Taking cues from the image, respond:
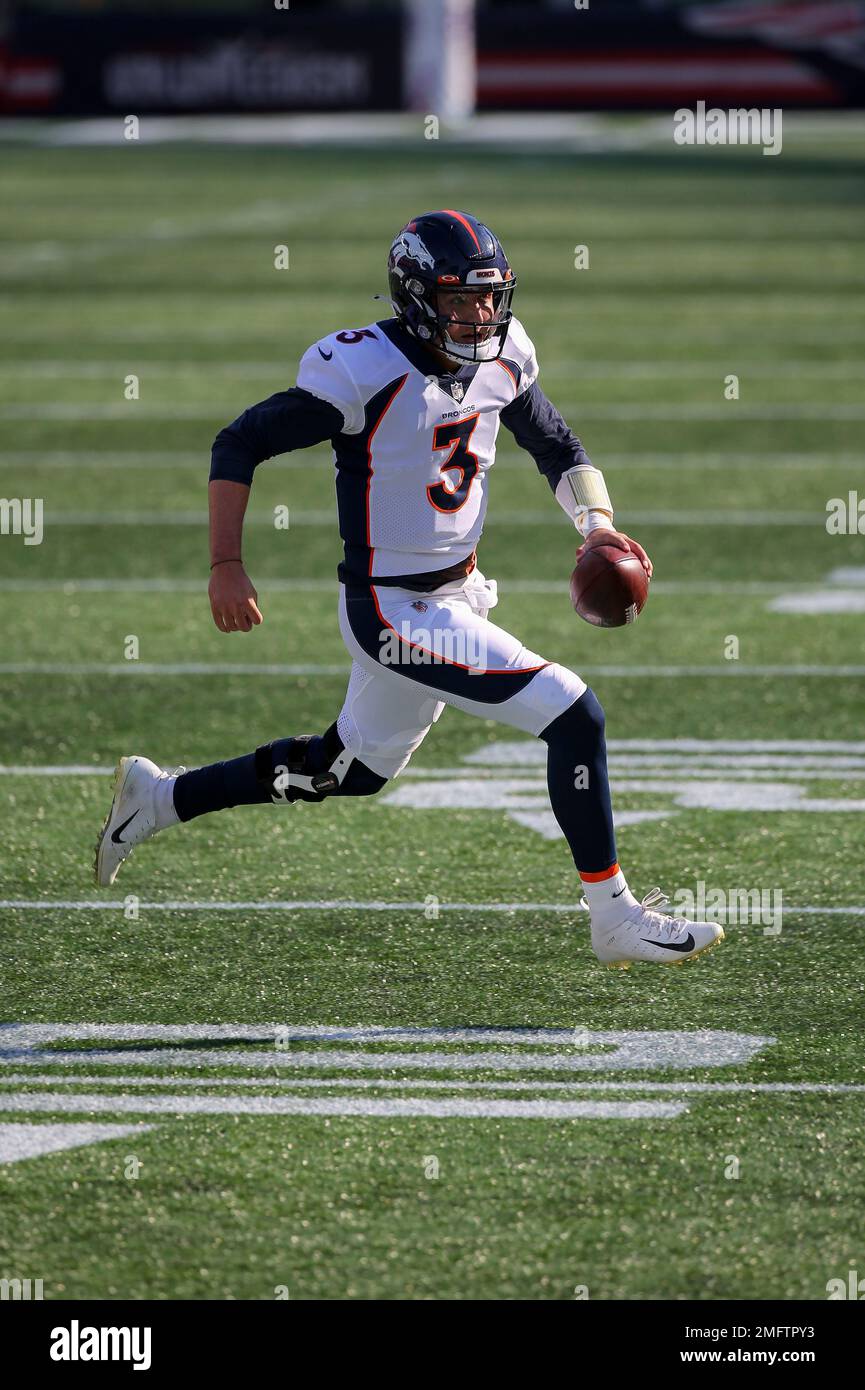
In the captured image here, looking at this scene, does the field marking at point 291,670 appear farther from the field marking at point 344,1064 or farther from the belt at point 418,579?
the field marking at point 344,1064

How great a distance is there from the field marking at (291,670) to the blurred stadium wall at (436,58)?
92.2ft

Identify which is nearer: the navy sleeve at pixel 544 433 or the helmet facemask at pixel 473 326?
the helmet facemask at pixel 473 326

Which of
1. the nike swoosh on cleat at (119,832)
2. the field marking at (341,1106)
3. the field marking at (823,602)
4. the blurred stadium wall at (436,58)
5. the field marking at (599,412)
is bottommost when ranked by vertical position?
the field marking at (341,1106)

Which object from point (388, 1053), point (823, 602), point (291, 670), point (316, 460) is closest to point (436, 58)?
point (316, 460)

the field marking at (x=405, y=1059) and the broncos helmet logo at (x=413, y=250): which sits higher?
the broncos helmet logo at (x=413, y=250)

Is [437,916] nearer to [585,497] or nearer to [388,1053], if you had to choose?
[388,1053]

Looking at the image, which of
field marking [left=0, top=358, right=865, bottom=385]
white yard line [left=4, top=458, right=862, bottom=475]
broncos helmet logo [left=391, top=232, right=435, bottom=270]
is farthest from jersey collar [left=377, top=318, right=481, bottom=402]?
field marking [left=0, top=358, right=865, bottom=385]

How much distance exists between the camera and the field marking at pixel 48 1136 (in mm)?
4363

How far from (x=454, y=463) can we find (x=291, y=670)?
3.23m

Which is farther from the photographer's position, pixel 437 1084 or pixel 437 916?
pixel 437 916

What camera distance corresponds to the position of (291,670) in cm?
851

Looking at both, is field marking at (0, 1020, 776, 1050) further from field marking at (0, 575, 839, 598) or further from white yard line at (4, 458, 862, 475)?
white yard line at (4, 458, 862, 475)

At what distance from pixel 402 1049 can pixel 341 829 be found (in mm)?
1834

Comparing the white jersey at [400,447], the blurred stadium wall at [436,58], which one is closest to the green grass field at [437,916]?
the white jersey at [400,447]
